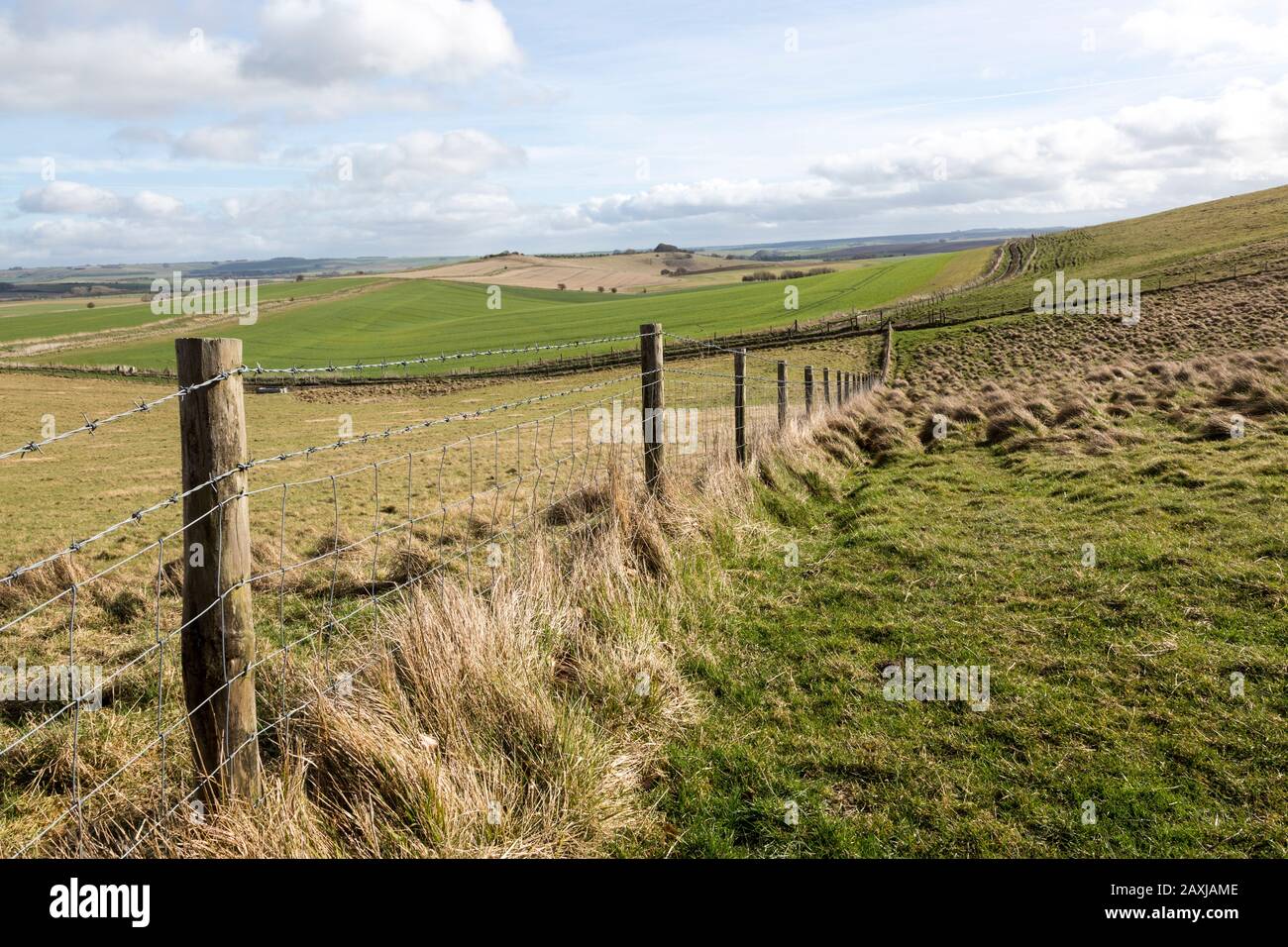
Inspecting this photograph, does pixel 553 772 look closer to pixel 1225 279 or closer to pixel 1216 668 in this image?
pixel 1216 668

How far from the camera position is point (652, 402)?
7398mm

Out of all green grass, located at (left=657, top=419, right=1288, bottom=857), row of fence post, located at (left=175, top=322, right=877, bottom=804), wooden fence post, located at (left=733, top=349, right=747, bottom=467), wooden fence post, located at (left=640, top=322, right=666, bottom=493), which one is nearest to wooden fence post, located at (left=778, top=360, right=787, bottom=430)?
wooden fence post, located at (left=733, top=349, right=747, bottom=467)

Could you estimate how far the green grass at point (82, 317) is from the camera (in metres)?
83.6

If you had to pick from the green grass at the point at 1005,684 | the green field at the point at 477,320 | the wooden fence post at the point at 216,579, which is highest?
the green field at the point at 477,320

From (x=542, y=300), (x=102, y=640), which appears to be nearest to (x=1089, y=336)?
(x=102, y=640)

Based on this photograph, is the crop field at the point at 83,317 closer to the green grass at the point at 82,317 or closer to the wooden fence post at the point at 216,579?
the green grass at the point at 82,317

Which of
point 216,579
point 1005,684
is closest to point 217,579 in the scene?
point 216,579

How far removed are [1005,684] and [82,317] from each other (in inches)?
4455

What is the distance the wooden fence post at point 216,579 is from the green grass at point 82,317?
9245 centimetres

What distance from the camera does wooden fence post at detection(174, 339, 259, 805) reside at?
3.07 metres

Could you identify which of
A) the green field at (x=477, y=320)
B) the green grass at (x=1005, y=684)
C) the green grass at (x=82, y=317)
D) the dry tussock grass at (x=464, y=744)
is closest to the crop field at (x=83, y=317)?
the green grass at (x=82, y=317)

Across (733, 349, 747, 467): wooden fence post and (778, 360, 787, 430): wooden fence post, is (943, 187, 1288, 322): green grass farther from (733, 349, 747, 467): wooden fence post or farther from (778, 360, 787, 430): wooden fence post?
(733, 349, 747, 467): wooden fence post

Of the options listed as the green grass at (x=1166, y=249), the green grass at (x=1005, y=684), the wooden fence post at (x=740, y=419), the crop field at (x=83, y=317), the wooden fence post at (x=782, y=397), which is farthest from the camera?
the crop field at (x=83, y=317)

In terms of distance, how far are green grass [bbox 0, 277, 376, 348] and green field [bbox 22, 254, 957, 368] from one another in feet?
15.7
